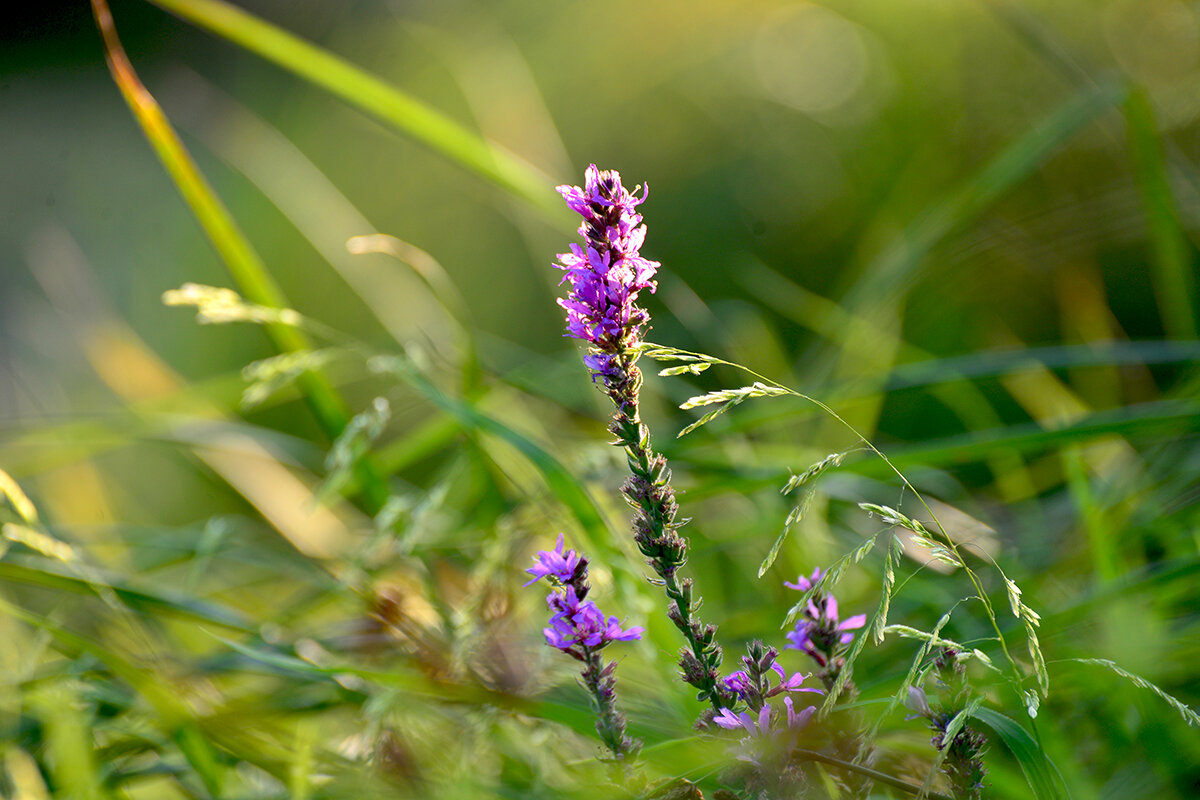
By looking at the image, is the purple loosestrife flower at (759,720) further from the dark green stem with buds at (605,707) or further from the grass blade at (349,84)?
the grass blade at (349,84)

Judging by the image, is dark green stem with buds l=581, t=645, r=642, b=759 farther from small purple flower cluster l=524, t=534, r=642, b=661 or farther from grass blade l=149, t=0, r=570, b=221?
grass blade l=149, t=0, r=570, b=221

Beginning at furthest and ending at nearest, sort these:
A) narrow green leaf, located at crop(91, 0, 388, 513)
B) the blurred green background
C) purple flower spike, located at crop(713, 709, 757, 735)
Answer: narrow green leaf, located at crop(91, 0, 388, 513) < the blurred green background < purple flower spike, located at crop(713, 709, 757, 735)

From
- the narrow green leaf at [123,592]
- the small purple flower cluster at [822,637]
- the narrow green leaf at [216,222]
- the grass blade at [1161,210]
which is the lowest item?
the narrow green leaf at [123,592]

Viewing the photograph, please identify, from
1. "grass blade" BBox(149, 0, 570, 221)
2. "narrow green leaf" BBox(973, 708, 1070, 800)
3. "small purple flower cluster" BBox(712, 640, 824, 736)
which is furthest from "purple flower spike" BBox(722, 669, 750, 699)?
"grass blade" BBox(149, 0, 570, 221)

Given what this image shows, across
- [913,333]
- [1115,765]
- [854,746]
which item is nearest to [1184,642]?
[1115,765]

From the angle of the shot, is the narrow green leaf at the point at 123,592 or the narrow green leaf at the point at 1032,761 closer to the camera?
the narrow green leaf at the point at 1032,761

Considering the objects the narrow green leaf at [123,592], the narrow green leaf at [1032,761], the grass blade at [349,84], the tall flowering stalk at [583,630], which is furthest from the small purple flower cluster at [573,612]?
the grass blade at [349,84]

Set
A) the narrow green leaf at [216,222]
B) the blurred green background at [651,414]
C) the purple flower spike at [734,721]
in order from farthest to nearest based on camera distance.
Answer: the narrow green leaf at [216,222]
the blurred green background at [651,414]
the purple flower spike at [734,721]

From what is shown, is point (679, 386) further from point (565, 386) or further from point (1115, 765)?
point (1115, 765)
